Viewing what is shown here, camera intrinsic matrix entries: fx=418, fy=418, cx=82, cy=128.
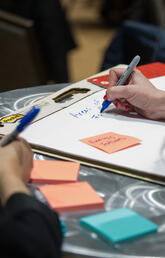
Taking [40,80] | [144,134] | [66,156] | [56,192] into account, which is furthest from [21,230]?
[40,80]

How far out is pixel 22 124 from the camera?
0.53 meters

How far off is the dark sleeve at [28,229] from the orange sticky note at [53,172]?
3.8 inches

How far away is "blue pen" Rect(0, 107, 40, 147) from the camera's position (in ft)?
1.73

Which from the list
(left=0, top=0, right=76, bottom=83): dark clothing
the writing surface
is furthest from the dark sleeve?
(left=0, top=0, right=76, bottom=83): dark clothing

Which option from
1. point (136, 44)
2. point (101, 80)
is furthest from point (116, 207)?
point (136, 44)

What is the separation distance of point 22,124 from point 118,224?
0.57ft

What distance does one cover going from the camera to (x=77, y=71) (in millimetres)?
3463

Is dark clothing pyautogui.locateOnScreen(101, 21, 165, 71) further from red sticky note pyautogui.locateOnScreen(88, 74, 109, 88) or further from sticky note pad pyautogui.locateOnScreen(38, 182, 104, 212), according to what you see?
sticky note pad pyautogui.locateOnScreen(38, 182, 104, 212)

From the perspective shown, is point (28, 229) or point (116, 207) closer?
point (28, 229)

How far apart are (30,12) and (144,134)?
1413mm

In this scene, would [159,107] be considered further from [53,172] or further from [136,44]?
[136,44]

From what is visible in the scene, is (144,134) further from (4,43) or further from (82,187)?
(4,43)

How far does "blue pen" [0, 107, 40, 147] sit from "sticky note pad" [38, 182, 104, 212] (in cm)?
8

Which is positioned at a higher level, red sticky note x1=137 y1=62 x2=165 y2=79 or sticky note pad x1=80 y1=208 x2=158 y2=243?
sticky note pad x1=80 y1=208 x2=158 y2=243
